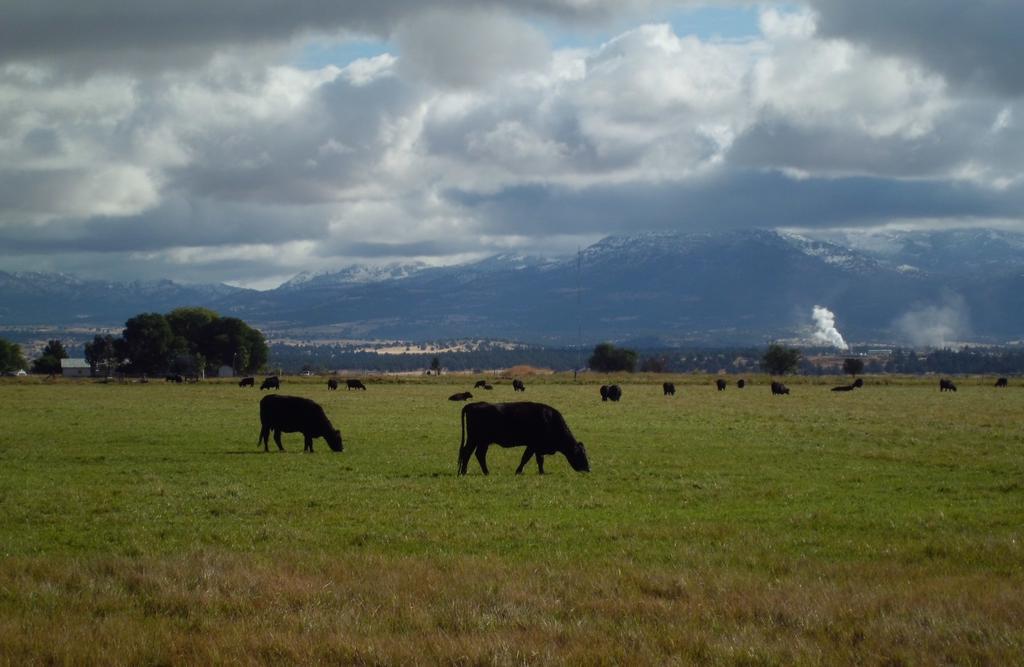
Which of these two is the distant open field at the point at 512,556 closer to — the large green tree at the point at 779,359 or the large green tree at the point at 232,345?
the large green tree at the point at 232,345

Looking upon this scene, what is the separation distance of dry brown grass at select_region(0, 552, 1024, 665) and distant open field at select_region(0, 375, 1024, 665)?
4 cm

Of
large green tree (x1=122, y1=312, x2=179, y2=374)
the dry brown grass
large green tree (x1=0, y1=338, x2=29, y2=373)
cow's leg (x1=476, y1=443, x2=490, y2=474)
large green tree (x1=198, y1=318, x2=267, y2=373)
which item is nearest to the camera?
the dry brown grass

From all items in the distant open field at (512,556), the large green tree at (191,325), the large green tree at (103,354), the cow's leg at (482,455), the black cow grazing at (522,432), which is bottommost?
the distant open field at (512,556)

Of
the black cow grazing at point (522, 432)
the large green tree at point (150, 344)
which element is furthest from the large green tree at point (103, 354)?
the black cow grazing at point (522, 432)

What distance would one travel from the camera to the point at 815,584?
40.7 ft

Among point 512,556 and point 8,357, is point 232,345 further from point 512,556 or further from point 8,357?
point 512,556

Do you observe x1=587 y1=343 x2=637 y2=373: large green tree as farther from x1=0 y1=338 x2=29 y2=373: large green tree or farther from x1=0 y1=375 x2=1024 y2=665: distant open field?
x1=0 y1=375 x2=1024 y2=665: distant open field

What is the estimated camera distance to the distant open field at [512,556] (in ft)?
32.7

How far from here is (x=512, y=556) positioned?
48.3 ft

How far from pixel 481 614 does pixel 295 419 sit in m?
23.0

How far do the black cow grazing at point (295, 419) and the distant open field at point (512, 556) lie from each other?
6.37ft

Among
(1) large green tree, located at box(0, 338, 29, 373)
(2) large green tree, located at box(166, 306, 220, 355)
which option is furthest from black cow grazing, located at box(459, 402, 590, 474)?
(1) large green tree, located at box(0, 338, 29, 373)

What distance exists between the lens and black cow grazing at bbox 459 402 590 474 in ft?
85.7

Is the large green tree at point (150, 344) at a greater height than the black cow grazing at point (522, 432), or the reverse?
the large green tree at point (150, 344)
